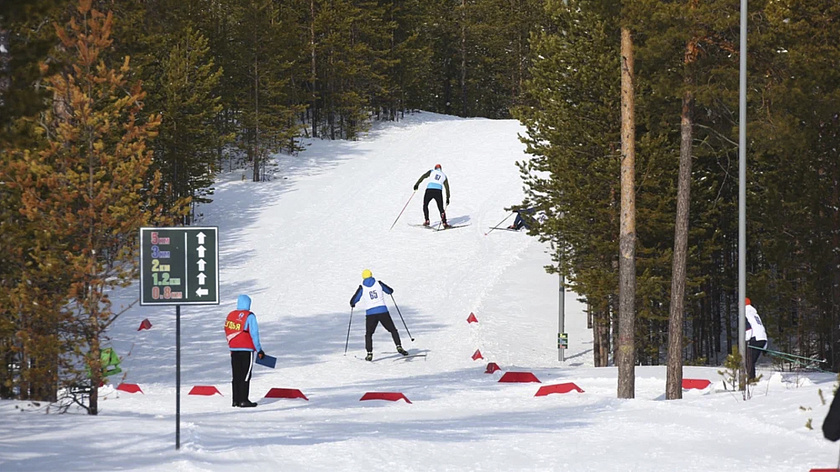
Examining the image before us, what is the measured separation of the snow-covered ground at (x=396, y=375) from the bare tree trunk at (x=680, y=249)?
24.3 inches

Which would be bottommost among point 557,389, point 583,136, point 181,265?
point 557,389

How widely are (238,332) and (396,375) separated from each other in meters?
5.03

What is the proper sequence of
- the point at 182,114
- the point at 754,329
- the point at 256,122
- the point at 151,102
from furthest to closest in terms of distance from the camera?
the point at 256,122
the point at 182,114
the point at 151,102
the point at 754,329

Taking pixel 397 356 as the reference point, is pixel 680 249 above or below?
above

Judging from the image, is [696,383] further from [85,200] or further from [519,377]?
[85,200]

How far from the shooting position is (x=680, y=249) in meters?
16.6

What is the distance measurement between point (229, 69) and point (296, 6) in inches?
372

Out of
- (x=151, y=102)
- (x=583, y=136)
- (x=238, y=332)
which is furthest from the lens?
(x=151, y=102)

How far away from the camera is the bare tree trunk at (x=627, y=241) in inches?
652

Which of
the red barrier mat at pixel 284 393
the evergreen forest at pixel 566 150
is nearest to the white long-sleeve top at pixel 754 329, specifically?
the evergreen forest at pixel 566 150

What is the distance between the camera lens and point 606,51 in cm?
2103

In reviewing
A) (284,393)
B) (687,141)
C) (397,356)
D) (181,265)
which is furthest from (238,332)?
(687,141)

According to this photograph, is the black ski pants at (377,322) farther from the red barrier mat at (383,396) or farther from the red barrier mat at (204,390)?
the red barrier mat at (383,396)

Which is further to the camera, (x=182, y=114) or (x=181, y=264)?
(x=182, y=114)
